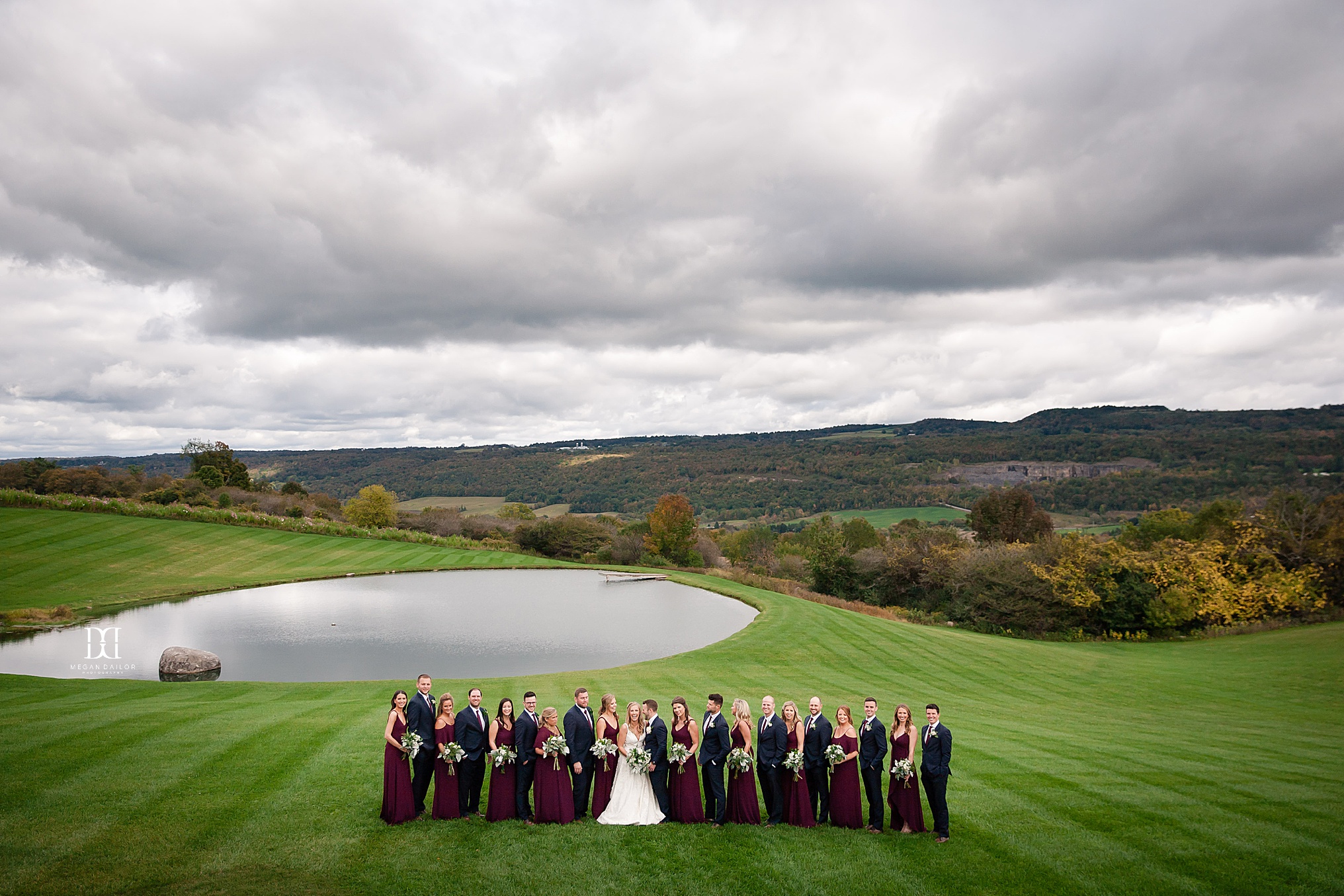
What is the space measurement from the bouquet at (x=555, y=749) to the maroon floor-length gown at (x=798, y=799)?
9.67 feet

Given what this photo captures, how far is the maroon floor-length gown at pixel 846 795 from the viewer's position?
29.4ft

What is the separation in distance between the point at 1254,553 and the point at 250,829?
42.6 metres

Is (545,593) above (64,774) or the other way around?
the other way around

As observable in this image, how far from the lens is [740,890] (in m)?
7.27

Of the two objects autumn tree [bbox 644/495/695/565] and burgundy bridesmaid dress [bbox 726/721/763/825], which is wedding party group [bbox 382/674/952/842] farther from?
autumn tree [bbox 644/495/695/565]

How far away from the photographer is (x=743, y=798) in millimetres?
9047

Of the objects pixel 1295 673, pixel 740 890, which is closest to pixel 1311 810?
pixel 740 890

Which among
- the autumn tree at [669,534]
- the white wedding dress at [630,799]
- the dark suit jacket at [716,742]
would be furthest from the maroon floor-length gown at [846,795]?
the autumn tree at [669,534]

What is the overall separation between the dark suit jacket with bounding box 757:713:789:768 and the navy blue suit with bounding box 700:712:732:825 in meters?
0.44

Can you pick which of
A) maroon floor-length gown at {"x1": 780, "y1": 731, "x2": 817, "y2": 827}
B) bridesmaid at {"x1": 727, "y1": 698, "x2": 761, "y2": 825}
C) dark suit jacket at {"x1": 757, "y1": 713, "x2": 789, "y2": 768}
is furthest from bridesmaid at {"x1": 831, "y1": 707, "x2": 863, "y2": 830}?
bridesmaid at {"x1": 727, "y1": 698, "x2": 761, "y2": 825}

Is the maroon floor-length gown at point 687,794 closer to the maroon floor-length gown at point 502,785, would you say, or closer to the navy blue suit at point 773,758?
the navy blue suit at point 773,758

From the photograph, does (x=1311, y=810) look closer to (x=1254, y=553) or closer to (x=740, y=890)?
(x=740, y=890)
